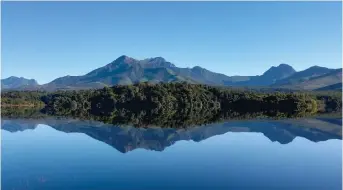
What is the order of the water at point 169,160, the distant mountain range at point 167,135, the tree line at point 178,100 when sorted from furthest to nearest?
1. the tree line at point 178,100
2. the distant mountain range at point 167,135
3. the water at point 169,160

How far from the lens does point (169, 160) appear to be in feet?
92.1

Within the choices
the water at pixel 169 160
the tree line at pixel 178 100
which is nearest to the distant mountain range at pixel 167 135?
the water at pixel 169 160

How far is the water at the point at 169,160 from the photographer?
2186cm

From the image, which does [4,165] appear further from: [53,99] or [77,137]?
[53,99]

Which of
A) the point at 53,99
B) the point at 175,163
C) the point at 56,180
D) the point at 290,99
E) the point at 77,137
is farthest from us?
the point at 53,99

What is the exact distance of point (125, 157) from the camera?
95.9 feet

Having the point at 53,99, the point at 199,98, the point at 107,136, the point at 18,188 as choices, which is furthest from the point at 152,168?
the point at 53,99

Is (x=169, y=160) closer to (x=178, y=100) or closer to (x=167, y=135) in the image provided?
(x=167, y=135)

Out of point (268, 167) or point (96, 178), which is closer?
point (96, 178)

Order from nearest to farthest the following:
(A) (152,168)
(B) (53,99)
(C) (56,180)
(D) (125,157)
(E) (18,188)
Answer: (E) (18,188) → (C) (56,180) → (A) (152,168) → (D) (125,157) → (B) (53,99)

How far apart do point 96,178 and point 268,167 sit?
1061 cm

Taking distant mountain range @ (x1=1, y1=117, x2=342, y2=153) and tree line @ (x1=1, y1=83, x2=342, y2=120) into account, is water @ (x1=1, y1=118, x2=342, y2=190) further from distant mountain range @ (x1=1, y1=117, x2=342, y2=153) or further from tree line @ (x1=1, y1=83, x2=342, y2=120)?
tree line @ (x1=1, y1=83, x2=342, y2=120)

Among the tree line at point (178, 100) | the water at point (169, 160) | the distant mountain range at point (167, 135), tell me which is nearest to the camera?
the water at point (169, 160)

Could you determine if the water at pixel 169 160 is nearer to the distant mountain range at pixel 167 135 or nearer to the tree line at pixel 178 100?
the distant mountain range at pixel 167 135
